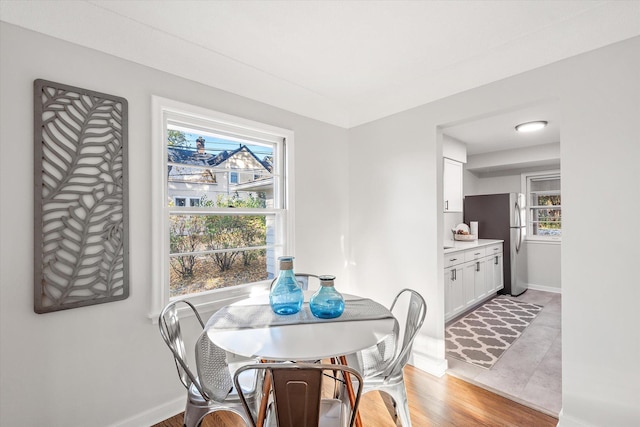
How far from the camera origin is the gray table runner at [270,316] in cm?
153

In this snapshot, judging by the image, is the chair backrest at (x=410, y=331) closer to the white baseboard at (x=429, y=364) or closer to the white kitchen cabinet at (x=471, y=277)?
the white baseboard at (x=429, y=364)

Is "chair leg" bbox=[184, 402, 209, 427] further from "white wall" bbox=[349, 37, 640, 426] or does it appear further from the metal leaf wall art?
"white wall" bbox=[349, 37, 640, 426]

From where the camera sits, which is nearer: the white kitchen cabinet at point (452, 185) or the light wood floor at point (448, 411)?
the light wood floor at point (448, 411)

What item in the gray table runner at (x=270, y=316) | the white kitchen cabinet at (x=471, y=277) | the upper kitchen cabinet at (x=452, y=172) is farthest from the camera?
the upper kitchen cabinet at (x=452, y=172)

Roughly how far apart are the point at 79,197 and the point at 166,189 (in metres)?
0.49

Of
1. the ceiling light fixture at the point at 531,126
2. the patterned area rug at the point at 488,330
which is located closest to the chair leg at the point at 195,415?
the patterned area rug at the point at 488,330

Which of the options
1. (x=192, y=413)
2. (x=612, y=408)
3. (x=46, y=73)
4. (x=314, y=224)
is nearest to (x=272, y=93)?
(x=314, y=224)

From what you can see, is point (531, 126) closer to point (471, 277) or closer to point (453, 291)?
point (471, 277)

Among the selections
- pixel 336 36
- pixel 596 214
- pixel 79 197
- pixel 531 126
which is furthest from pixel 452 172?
pixel 79 197

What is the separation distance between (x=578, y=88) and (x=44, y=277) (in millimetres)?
3345

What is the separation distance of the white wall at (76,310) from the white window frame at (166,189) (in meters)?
0.05

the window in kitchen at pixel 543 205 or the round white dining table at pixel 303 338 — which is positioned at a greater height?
the window in kitchen at pixel 543 205

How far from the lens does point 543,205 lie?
553 cm

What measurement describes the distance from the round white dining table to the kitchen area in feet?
5.35
